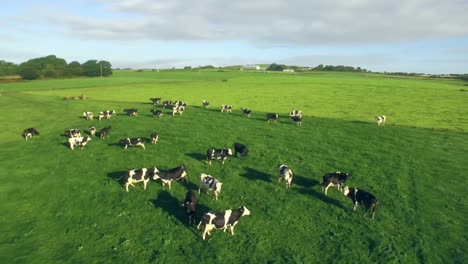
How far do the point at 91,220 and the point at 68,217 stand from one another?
5.18ft

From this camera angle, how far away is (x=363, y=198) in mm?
21891

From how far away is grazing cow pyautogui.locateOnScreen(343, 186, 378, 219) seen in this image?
21.5 metres

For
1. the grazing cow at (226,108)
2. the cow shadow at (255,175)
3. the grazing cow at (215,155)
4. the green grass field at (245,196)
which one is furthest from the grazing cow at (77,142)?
the grazing cow at (226,108)

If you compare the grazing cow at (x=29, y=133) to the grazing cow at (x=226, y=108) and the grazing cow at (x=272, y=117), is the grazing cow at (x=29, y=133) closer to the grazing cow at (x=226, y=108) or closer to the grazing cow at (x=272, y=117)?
the grazing cow at (x=226, y=108)

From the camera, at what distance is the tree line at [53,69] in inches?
5380

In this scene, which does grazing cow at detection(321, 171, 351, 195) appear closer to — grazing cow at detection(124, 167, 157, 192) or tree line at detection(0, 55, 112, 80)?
grazing cow at detection(124, 167, 157, 192)

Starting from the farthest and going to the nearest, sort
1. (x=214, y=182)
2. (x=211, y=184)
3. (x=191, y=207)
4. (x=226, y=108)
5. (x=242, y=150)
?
A: (x=226, y=108)
(x=242, y=150)
(x=211, y=184)
(x=214, y=182)
(x=191, y=207)

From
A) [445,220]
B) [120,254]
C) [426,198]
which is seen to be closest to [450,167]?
[426,198]

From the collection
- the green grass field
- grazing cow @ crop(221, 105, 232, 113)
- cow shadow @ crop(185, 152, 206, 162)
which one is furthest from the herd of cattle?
grazing cow @ crop(221, 105, 232, 113)

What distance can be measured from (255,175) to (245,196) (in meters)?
3.50

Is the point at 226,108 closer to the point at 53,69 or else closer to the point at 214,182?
the point at 214,182

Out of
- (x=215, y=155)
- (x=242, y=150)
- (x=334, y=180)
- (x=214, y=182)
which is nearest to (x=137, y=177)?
(x=214, y=182)

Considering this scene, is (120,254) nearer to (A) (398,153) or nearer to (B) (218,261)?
(B) (218,261)

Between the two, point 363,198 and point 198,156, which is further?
point 198,156
